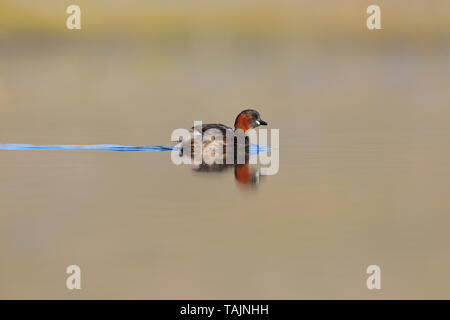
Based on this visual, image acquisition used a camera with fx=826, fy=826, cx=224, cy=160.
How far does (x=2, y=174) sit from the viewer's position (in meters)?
7.06

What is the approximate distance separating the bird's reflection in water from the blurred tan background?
0.13 meters

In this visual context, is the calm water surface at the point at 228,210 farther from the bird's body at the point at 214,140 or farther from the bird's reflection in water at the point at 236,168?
the bird's body at the point at 214,140

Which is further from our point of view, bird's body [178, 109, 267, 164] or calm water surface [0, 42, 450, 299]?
bird's body [178, 109, 267, 164]

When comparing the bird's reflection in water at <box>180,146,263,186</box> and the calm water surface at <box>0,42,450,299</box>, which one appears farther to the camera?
the bird's reflection in water at <box>180,146,263,186</box>

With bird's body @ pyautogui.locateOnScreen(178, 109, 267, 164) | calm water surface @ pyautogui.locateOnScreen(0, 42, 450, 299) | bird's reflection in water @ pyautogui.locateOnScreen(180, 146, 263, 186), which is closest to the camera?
calm water surface @ pyautogui.locateOnScreen(0, 42, 450, 299)

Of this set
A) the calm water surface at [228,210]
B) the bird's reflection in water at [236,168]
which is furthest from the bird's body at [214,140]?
the calm water surface at [228,210]

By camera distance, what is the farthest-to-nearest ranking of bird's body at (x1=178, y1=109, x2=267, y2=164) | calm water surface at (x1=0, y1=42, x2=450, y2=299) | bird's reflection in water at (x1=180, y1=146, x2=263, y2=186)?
bird's body at (x1=178, y1=109, x2=267, y2=164) < bird's reflection in water at (x1=180, y1=146, x2=263, y2=186) < calm water surface at (x1=0, y1=42, x2=450, y2=299)

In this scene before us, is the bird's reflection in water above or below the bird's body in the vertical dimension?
below

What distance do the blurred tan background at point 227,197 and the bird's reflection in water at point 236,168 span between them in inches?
5.3

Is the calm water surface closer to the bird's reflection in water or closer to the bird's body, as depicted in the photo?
the bird's reflection in water

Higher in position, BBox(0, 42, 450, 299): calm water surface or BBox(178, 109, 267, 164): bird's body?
BBox(178, 109, 267, 164): bird's body

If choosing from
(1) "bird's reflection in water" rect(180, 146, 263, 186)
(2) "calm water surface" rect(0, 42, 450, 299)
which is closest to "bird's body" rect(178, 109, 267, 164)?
(1) "bird's reflection in water" rect(180, 146, 263, 186)

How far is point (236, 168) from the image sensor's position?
7.57 m

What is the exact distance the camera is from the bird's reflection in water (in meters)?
6.85
